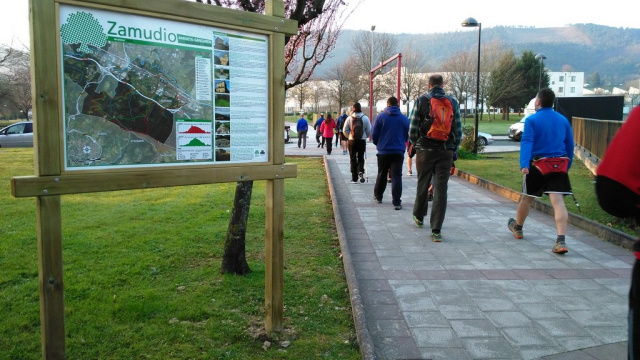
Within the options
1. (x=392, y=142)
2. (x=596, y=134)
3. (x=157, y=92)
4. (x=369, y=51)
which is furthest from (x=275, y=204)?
(x=369, y=51)

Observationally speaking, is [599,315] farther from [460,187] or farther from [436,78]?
[460,187]

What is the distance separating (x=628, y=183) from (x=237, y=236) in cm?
388

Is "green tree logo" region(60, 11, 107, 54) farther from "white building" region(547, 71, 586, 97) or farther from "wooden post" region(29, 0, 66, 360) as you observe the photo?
"white building" region(547, 71, 586, 97)

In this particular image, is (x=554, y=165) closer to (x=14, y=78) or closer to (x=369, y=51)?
(x=369, y=51)

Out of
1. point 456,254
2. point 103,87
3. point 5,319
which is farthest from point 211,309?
point 456,254

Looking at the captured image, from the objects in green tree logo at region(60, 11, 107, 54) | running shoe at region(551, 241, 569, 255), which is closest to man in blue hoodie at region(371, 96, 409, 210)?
running shoe at region(551, 241, 569, 255)

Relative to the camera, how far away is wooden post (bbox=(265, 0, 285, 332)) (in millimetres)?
3955

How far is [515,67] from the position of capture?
69.2 meters

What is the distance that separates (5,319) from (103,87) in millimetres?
2326

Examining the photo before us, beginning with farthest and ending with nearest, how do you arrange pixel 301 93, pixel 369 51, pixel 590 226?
pixel 301 93, pixel 369 51, pixel 590 226

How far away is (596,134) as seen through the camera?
15.5 metres

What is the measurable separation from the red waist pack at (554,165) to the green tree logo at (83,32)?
204 inches

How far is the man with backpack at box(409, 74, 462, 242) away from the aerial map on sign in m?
3.61

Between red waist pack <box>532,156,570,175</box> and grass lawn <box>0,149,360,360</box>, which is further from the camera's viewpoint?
red waist pack <box>532,156,570,175</box>
